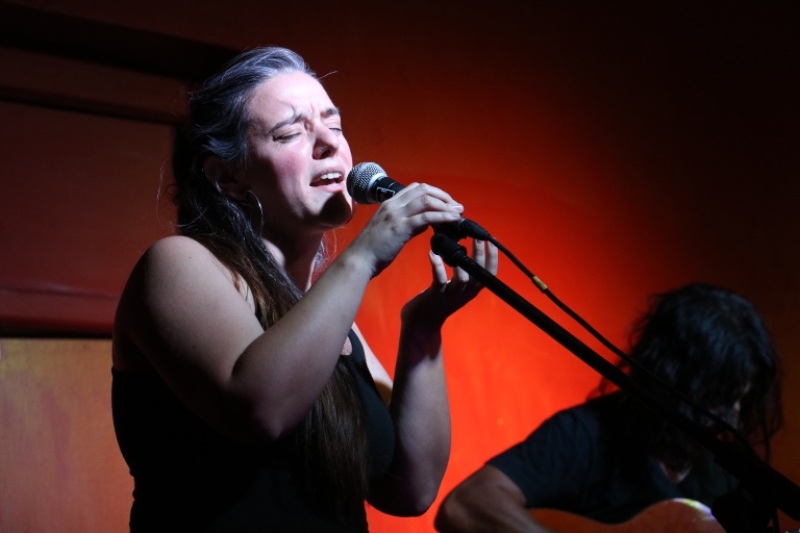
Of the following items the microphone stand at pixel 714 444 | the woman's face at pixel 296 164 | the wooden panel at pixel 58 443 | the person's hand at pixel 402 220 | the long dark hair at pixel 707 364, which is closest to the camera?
the microphone stand at pixel 714 444

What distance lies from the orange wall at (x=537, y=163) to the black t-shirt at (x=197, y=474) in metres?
0.95

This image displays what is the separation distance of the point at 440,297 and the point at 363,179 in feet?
0.92

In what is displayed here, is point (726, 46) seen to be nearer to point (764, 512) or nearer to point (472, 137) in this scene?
point (472, 137)

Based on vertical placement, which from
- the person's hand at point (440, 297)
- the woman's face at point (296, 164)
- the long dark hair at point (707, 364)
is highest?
the woman's face at point (296, 164)

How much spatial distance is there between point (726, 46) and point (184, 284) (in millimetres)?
2480

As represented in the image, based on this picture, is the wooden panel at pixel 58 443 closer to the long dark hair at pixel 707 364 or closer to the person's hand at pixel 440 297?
the person's hand at pixel 440 297

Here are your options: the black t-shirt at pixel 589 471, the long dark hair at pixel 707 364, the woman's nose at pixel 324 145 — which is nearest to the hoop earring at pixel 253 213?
the woman's nose at pixel 324 145

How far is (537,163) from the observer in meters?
2.84

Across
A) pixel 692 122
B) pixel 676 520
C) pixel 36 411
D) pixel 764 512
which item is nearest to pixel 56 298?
pixel 36 411

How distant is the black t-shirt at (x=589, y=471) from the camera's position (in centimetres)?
216

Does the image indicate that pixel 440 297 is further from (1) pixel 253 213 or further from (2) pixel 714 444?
(2) pixel 714 444

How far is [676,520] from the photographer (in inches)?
82.6

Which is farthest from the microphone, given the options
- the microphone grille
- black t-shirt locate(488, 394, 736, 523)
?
black t-shirt locate(488, 394, 736, 523)

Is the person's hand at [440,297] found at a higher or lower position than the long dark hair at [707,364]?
higher
